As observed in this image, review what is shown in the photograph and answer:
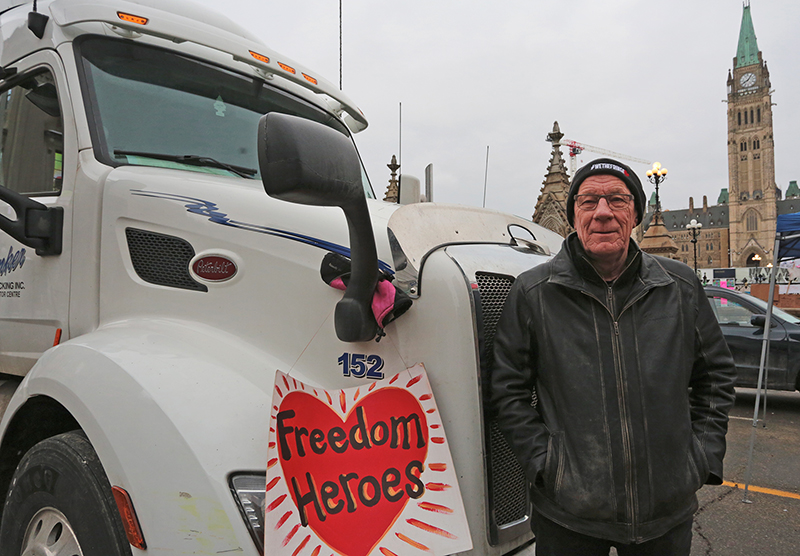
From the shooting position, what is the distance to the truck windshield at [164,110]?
254 centimetres

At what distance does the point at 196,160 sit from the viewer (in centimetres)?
260

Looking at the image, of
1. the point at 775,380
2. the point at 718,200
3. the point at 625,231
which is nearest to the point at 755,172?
the point at 718,200

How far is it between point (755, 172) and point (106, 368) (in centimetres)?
14713

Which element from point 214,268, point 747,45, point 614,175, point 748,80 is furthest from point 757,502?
point 747,45

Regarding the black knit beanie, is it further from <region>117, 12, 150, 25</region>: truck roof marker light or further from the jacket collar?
<region>117, 12, 150, 25</region>: truck roof marker light

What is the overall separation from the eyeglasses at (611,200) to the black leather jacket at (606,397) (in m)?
0.16

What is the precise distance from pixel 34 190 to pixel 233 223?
4.96 feet

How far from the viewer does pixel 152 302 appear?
2229 mm

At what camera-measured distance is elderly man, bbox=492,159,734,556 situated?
1725mm

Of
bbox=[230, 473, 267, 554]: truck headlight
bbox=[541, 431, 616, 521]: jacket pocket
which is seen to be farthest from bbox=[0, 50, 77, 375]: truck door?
bbox=[541, 431, 616, 521]: jacket pocket

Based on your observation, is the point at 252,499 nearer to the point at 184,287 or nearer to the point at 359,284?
the point at 359,284

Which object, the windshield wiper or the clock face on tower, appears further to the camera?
the clock face on tower

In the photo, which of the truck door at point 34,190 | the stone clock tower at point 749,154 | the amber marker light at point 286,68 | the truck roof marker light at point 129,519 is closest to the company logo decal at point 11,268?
the truck door at point 34,190

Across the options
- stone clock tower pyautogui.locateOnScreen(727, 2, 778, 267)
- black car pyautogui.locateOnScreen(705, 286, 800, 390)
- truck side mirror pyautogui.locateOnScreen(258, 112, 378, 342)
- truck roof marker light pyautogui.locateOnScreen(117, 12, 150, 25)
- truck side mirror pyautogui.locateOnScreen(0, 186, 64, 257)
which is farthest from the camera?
stone clock tower pyautogui.locateOnScreen(727, 2, 778, 267)
